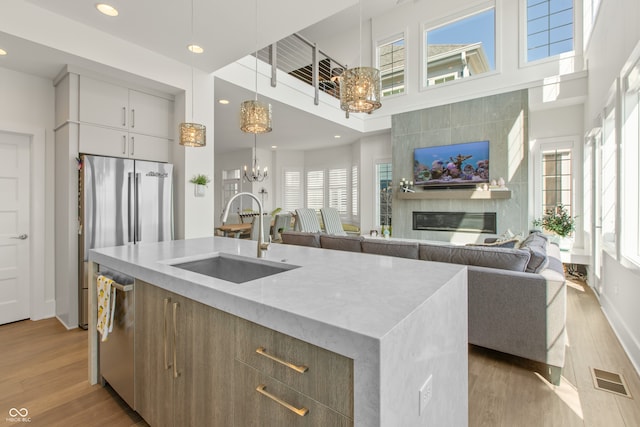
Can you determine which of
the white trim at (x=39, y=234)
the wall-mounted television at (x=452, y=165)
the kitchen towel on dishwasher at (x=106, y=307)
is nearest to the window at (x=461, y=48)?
the wall-mounted television at (x=452, y=165)

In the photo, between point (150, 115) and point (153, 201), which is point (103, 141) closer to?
point (150, 115)

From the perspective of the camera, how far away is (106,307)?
1.75 metres

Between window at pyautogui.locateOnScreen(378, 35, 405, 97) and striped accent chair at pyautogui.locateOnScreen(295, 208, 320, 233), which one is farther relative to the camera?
window at pyautogui.locateOnScreen(378, 35, 405, 97)

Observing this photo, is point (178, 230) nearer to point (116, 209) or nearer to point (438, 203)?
point (116, 209)

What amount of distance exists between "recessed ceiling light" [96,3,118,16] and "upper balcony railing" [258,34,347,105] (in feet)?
7.04

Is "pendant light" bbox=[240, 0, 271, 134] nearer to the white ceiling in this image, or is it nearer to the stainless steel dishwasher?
the white ceiling

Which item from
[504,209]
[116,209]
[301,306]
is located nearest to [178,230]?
[116,209]

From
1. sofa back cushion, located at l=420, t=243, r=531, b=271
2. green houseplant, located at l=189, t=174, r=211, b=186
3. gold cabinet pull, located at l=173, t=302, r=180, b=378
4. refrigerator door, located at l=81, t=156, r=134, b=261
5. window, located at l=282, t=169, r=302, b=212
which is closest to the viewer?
gold cabinet pull, located at l=173, t=302, r=180, b=378

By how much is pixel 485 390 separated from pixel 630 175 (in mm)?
2298

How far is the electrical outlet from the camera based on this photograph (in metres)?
0.91

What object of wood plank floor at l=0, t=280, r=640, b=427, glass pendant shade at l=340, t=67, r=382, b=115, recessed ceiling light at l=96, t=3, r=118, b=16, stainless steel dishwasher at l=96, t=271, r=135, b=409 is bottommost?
wood plank floor at l=0, t=280, r=640, b=427

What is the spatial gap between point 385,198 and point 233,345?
6.73m

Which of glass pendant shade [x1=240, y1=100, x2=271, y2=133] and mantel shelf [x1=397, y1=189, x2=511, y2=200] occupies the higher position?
glass pendant shade [x1=240, y1=100, x2=271, y2=133]

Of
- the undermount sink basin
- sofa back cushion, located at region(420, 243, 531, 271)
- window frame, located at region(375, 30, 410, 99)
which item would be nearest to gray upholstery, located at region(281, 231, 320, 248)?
sofa back cushion, located at region(420, 243, 531, 271)
